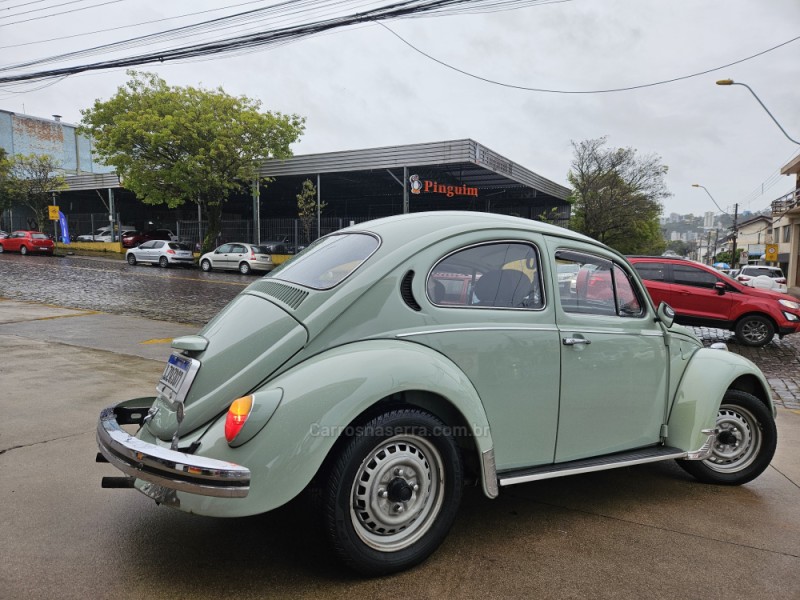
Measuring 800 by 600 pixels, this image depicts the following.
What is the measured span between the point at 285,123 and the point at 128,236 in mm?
15901

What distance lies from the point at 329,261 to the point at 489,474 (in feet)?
4.70

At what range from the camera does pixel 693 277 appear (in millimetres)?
11156

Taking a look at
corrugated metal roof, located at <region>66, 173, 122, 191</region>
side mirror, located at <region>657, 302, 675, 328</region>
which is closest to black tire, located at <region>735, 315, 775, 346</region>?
side mirror, located at <region>657, 302, 675, 328</region>

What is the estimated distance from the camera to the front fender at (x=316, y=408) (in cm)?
238

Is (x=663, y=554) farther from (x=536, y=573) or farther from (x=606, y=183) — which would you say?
(x=606, y=183)

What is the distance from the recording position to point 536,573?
273 cm

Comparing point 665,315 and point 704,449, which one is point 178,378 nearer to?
point 665,315

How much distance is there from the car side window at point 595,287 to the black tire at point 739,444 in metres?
1.04

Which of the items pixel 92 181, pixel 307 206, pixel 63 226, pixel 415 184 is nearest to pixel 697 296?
pixel 415 184

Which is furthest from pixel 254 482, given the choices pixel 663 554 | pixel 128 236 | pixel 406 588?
pixel 128 236

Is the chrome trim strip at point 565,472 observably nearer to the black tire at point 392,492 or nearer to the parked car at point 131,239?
the black tire at point 392,492

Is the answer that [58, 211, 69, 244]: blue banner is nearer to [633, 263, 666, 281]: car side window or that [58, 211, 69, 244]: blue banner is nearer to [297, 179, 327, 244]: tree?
[297, 179, 327, 244]: tree

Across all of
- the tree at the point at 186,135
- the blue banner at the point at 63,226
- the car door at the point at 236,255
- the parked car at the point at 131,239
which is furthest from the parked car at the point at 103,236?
the car door at the point at 236,255

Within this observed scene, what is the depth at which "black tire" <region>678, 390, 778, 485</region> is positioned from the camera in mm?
3891
